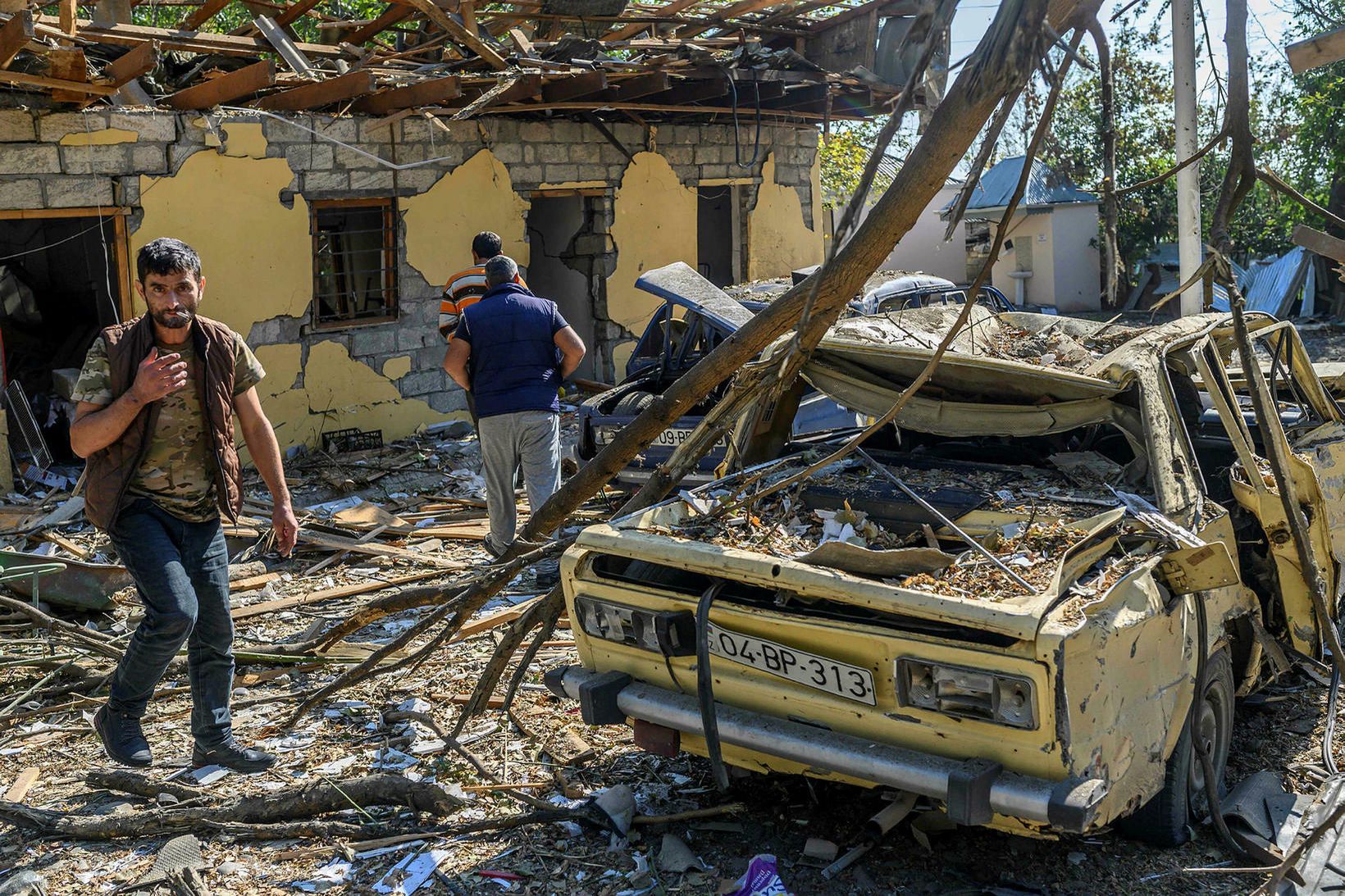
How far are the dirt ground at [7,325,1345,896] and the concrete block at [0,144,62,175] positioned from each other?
4.41m

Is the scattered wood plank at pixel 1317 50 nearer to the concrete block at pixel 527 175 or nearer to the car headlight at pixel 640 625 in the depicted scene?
Answer: the car headlight at pixel 640 625

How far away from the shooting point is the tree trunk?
2.93m

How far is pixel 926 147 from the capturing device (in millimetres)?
3209

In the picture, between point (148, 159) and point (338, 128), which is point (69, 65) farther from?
point (338, 128)

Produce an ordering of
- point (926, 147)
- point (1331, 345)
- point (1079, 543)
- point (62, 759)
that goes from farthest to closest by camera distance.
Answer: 1. point (1331, 345)
2. point (62, 759)
3. point (1079, 543)
4. point (926, 147)

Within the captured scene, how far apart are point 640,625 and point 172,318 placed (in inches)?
82.7

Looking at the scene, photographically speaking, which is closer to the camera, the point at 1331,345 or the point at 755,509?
the point at 755,509

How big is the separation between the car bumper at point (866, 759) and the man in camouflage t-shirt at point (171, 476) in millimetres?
1489

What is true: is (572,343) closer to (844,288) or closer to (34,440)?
(844,288)

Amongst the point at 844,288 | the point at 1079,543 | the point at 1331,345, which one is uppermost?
the point at 844,288

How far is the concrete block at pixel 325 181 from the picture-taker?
11305 millimetres

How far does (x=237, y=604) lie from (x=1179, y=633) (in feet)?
17.4

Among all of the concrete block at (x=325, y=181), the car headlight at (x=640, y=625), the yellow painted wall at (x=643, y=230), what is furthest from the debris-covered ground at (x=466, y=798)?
the yellow painted wall at (x=643, y=230)

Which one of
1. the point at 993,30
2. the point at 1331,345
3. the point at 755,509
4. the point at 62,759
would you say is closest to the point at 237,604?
the point at 62,759
